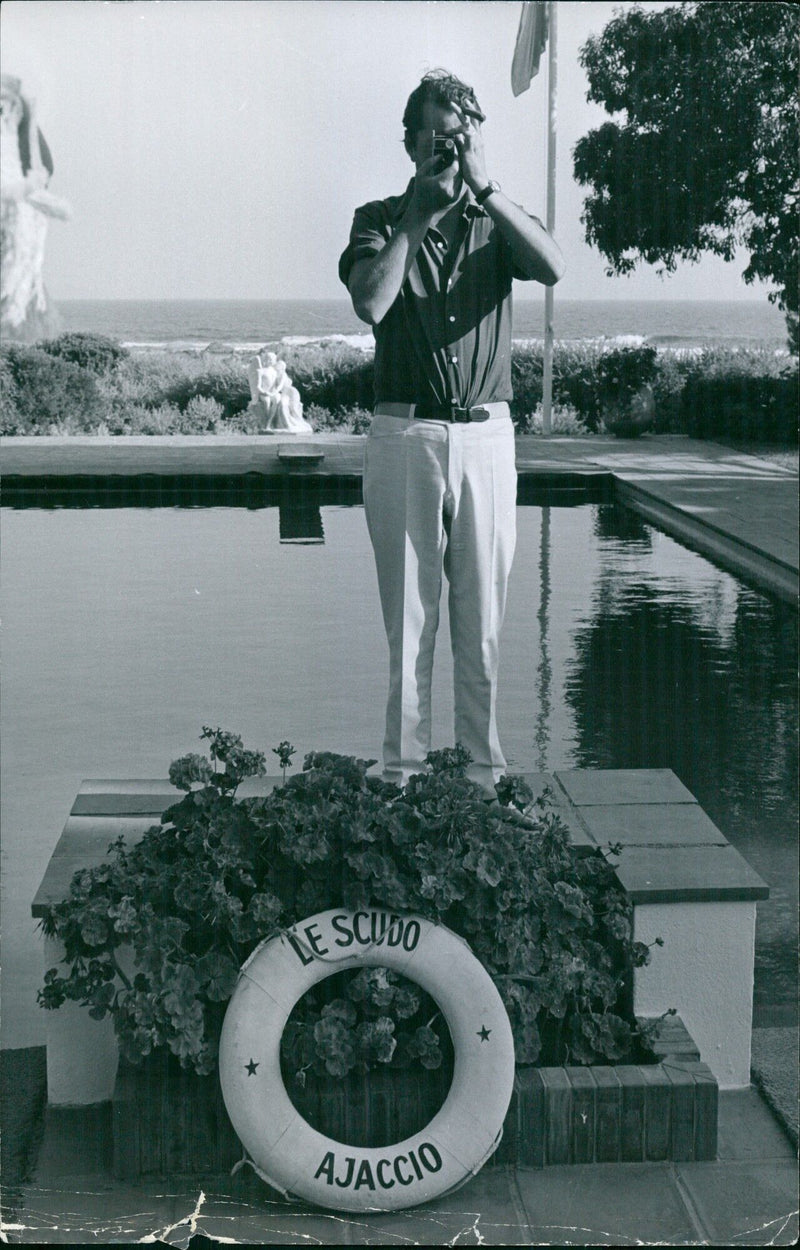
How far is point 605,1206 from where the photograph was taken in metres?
2.42

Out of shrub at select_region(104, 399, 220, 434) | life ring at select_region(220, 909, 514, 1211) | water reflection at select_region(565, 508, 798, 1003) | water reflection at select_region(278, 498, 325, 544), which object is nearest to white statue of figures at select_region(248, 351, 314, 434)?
shrub at select_region(104, 399, 220, 434)

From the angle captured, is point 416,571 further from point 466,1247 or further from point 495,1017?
point 466,1247

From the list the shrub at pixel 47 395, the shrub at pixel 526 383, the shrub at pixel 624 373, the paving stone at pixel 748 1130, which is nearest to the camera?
the paving stone at pixel 748 1130

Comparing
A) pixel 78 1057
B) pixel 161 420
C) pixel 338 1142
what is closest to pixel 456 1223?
pixel 338 1142

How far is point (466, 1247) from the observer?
2.29m

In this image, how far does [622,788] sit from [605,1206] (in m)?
1.11

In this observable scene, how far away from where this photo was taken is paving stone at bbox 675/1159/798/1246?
7.71ft

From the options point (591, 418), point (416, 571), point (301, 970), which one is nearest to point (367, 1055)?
point (301, 970)

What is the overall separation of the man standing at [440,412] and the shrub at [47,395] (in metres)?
12.4

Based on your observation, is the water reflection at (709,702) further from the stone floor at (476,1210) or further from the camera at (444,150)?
the camera at (444,150)

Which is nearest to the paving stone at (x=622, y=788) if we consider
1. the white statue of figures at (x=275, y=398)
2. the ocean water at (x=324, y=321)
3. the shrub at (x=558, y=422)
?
the white statue of figures at (x=275, y=398)

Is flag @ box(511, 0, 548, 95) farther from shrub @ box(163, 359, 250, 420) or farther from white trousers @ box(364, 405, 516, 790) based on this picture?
shrub @ box(163, 359, 250, 420)

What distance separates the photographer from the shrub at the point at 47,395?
15273 millimetres

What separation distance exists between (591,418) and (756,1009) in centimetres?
1492
